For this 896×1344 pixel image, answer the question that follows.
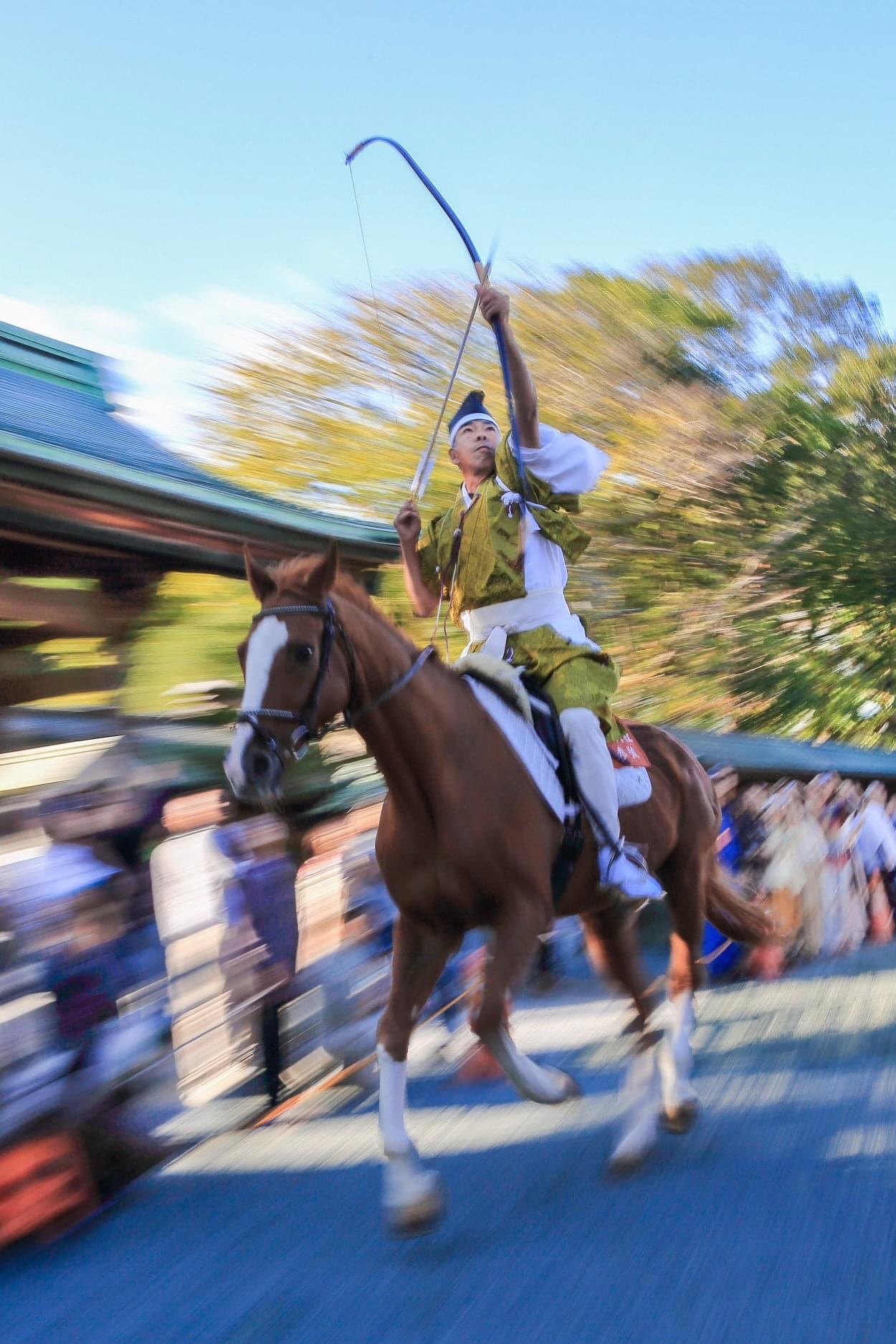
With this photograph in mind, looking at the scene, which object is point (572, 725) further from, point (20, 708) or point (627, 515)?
point (627, 515)

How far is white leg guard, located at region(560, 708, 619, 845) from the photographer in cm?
420

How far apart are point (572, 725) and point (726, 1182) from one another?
5.52 ft

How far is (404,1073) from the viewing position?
3.80 m

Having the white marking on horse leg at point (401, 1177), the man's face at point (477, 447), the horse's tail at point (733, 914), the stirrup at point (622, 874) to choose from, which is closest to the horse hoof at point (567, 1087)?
the white marking on horse leg at point (401, 1177)

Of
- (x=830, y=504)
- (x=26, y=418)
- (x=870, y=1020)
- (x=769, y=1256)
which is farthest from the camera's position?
(x=830, y=504)

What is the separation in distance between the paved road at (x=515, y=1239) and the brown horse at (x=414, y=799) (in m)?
0.36

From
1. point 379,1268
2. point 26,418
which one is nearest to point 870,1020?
point 379,1268

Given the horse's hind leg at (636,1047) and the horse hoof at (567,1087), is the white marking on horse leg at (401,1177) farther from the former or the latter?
the horse's hind leg at (636,1047)

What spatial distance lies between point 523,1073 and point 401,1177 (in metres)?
0.50

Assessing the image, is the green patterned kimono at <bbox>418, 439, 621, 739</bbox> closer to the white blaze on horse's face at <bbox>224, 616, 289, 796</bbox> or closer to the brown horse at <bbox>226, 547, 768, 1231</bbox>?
the brown horse at <bbox>226, 547, 768, 1231</bbox>

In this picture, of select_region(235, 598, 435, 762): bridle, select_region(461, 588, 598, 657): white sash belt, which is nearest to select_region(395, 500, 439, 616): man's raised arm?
select_region(461, 588, 598, 657): white sash belt

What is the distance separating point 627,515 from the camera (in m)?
18.7

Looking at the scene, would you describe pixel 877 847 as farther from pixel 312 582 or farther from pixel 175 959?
pixel 312 582

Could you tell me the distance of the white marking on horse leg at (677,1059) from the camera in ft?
15.6
